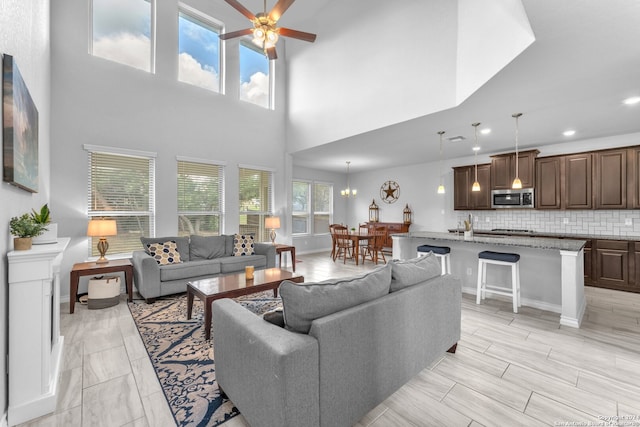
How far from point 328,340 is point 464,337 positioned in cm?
207

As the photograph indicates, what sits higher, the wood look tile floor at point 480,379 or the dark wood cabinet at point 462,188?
the dark wood cabinet at point 462,188

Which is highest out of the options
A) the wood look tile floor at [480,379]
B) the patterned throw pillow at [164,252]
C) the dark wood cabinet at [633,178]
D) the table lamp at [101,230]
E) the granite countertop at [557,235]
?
the dark wood cabinet at [633,178]

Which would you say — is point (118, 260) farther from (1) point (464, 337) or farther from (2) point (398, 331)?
(1) point (464, 337)

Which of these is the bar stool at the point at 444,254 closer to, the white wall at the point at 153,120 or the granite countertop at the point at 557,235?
the granite countertop at the point at 557,235

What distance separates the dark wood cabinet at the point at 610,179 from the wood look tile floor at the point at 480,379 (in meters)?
2.40

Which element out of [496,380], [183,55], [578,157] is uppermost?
[183,55]

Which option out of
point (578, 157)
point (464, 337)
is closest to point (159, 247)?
point (464, 337)

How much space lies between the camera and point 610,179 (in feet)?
15.1

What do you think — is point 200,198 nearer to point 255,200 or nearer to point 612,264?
point 255,200

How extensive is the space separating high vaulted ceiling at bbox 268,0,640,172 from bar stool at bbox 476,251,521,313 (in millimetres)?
1941

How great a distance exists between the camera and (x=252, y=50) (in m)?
6.07

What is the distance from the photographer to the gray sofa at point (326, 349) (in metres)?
1.26

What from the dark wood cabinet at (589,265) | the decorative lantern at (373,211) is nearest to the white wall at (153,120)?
the decorative lantern at (373,211)

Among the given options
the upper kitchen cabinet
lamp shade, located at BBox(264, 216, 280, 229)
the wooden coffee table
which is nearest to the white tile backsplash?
the upper kitchen cabinet
